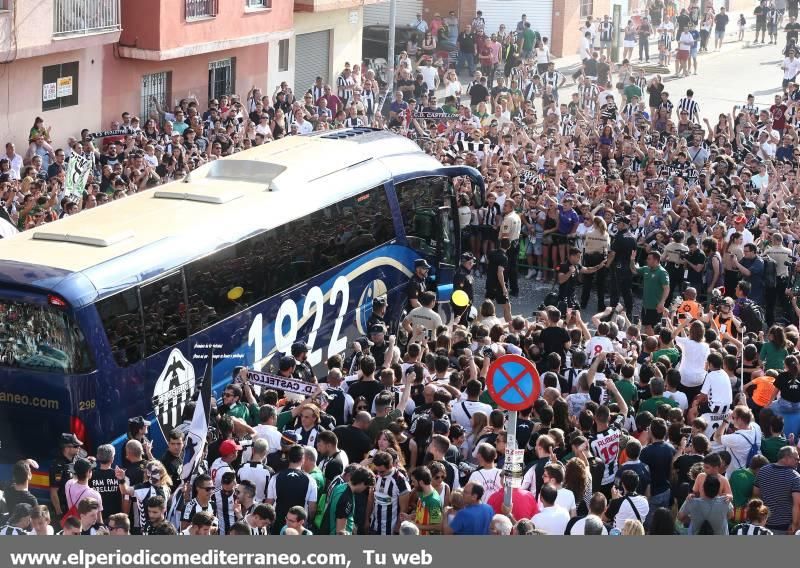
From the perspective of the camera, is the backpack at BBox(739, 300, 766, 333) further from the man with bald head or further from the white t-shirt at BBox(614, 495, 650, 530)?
the white t-shirt at BBox(614, 495, 650, 530)

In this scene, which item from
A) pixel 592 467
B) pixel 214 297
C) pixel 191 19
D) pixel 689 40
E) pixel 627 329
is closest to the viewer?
pixel 592 467

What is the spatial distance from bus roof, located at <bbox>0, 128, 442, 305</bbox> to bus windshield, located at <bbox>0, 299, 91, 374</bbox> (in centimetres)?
29

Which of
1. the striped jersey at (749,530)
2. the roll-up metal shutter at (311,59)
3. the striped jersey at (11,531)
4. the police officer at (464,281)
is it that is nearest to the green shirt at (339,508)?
the striped jersey at (11,531)

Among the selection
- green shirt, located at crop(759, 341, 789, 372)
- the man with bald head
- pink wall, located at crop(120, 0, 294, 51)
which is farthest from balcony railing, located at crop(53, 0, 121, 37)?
the man with bald head

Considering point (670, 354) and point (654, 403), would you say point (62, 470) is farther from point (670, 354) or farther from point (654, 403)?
point (670, 354)

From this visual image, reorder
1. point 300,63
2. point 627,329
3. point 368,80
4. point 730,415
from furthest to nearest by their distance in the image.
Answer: point 300,63 → point 368,80 → point 627,329 → point 730,415

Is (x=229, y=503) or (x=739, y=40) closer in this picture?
(x=229, y=503)

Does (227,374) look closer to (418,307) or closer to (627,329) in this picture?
(418,307)

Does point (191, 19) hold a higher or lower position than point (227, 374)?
higher

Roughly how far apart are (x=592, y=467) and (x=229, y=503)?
312 centimetres

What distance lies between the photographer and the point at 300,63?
122ft

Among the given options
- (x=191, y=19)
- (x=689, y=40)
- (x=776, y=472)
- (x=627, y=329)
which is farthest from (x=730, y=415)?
(x=689, y=40)

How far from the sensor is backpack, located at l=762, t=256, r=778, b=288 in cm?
2053

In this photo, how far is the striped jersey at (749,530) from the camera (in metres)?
11.0
